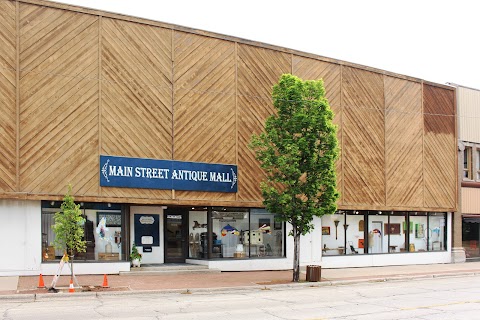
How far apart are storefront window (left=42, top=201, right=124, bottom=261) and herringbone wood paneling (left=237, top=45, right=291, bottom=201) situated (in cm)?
606

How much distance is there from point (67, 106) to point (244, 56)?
353 inches

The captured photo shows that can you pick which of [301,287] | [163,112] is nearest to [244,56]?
[163,112]

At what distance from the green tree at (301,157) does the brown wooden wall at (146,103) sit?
341 cm

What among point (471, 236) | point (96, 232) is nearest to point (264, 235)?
point (96, 232)

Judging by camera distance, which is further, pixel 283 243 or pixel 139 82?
pixel 283 243

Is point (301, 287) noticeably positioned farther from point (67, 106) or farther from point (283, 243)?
point (67, 106)

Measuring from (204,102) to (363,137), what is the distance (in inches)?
402

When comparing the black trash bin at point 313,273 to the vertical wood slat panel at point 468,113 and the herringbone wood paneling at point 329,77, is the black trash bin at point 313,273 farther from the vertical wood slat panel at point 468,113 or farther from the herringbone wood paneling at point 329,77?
the vertical wood slat panel at point 468,113

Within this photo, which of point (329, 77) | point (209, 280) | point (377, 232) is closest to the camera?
point (209, 280)

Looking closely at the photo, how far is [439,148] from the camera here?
3666 centimetres

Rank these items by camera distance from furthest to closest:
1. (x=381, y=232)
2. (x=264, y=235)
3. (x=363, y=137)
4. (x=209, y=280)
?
(x=381, y=232), (x=363, y=137), (x=264, y=235), (x=209, y=280)

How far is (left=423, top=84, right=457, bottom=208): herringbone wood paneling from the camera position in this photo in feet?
118

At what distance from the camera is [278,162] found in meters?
24.4

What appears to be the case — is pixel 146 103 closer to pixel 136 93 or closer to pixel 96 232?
pixel 136 93
